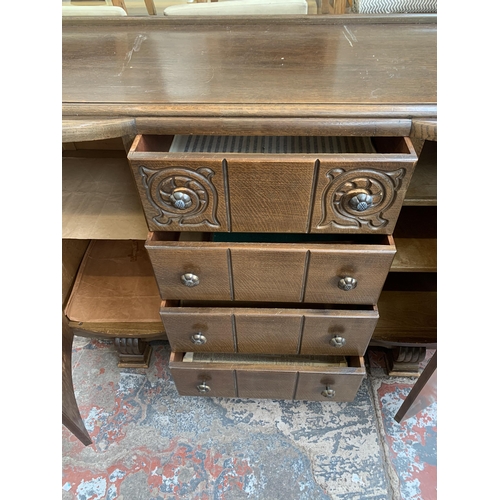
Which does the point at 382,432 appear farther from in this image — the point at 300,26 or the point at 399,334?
the point at 300,26

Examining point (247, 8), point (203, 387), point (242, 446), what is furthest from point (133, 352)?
point (247, 8)

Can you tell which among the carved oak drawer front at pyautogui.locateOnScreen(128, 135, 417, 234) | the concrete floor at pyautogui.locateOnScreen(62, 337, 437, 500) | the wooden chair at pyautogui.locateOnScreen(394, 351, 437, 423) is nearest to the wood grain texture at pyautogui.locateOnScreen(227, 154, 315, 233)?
the carved oak drawer front at pyautogui.locateOnScreen(128, 135, 417, 234)

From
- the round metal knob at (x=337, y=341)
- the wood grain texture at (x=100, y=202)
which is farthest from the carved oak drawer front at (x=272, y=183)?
the round metal knob at (x=337, y=341)

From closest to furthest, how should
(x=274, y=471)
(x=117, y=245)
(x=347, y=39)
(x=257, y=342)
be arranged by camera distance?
1. (x=347, y=39)
2. (x=257, y=342)
3. (x=274, y=471)
4. (x=117, y=245)

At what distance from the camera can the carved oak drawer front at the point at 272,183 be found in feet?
1.61

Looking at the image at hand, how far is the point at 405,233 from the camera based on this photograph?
2.58 ft

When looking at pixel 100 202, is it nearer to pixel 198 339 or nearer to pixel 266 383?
pixel 198 339

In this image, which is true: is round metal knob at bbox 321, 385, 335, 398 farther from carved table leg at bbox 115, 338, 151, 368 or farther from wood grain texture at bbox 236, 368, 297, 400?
carved table leg at bbox 115, 338, 151, 368

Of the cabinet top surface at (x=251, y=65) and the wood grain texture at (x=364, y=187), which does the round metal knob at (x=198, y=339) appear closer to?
the wood grain texture at (x=364, y=187)

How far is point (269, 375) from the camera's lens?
0.81 m

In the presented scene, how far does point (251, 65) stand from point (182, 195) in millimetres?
229

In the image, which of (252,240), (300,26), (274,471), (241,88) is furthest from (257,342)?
(300,26)

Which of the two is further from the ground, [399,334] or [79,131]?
[79,131]

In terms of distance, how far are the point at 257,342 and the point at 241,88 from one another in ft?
1.53
